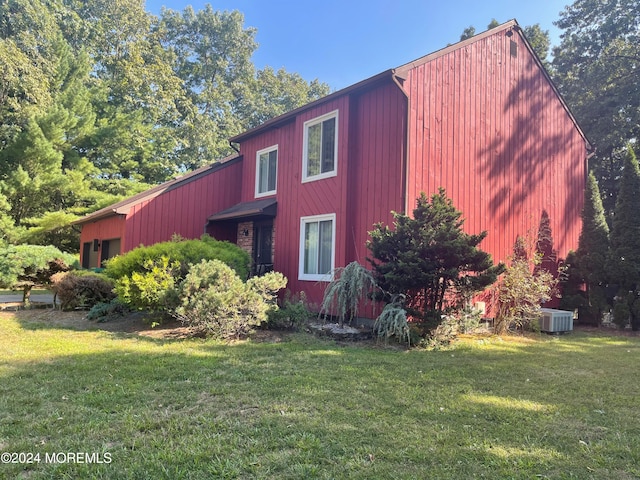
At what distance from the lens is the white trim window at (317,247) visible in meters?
9.02

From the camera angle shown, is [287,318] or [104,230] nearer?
[287,318]

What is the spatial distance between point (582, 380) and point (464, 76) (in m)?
6.79

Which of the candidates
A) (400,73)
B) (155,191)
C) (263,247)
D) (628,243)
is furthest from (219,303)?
(628,243)

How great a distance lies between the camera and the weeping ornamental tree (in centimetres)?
634

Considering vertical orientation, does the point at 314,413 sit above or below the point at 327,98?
below

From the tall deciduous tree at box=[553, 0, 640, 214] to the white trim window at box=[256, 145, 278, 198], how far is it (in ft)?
45.1

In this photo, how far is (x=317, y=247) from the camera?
943 cm

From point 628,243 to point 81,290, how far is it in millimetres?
12317

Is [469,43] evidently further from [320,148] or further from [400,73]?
[320,148]

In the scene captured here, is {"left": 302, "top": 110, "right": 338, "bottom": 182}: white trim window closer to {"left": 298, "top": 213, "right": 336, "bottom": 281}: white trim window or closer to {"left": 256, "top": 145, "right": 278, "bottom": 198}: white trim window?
{"left": 298, "top": 213, "right": 336, "bottom": 281}: white trim window

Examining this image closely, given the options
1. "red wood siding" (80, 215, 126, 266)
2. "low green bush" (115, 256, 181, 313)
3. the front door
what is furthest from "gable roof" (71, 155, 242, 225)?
"low green bush" (115, 256, 181, 313)

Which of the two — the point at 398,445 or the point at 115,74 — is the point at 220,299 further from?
the point at 115,74

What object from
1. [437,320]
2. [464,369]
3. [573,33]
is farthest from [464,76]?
[573,33]

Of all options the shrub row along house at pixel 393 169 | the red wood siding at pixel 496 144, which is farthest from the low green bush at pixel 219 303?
the red wood siding at pixel 496 144
